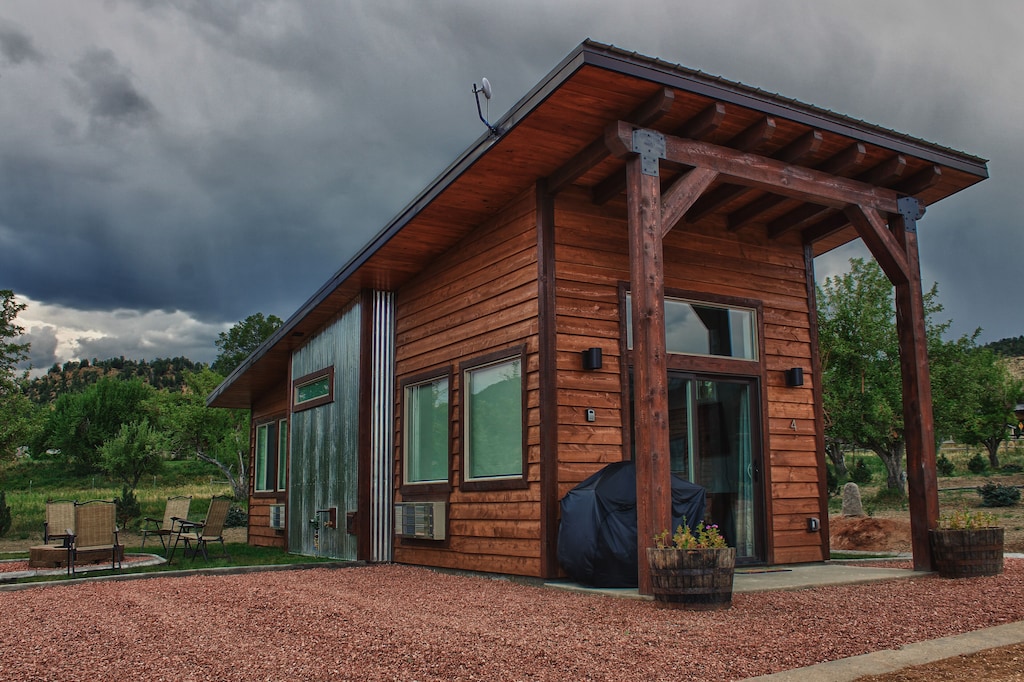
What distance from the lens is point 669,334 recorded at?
7359 millimetres

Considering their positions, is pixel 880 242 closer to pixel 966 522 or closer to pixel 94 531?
pixel 966 522

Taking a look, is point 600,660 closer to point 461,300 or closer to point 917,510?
point 917,510

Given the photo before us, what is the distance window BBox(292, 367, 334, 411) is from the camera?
1082 cm

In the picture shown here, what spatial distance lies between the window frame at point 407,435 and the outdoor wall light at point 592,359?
2049mm

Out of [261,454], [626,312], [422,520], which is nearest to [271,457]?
[261,454]

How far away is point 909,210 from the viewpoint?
281 inches

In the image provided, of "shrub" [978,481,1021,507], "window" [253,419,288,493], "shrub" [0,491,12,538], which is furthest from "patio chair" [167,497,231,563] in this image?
"shrub" [978,481,1021,507]

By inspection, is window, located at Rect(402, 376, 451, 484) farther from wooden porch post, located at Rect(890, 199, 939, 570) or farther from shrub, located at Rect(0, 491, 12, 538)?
shrub, located at Rect(0, 491, 12, 538)

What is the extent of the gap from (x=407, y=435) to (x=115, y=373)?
99.1m

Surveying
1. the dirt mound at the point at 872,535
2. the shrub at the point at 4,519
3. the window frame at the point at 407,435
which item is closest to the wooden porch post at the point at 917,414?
the window frame at the point at 407,435

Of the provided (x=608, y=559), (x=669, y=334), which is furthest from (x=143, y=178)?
(x=608, y=559)

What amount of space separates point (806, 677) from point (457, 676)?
4.71ft

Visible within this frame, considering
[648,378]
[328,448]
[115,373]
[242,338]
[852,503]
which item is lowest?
[852,503]

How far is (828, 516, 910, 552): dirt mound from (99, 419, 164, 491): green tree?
28.1 metres
